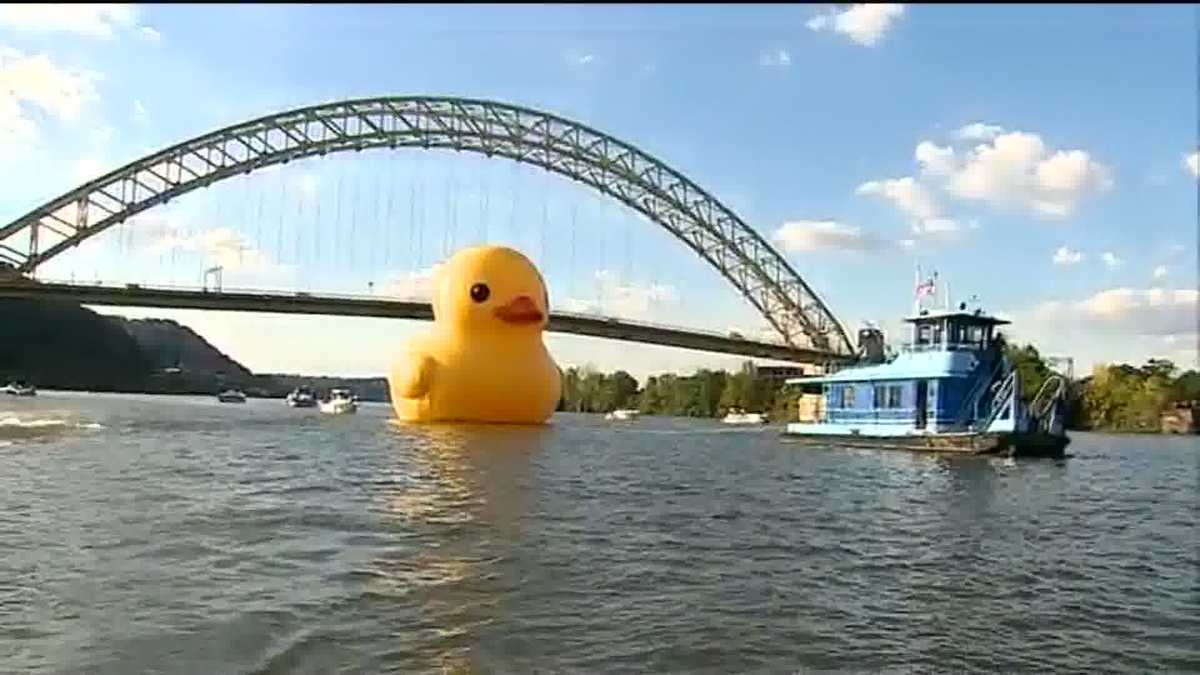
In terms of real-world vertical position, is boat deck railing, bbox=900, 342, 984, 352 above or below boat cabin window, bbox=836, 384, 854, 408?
above

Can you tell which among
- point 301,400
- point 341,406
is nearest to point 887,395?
point 341,406

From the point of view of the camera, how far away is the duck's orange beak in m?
37.9

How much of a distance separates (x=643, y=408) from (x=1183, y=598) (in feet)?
344

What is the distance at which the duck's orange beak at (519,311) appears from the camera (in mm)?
37906

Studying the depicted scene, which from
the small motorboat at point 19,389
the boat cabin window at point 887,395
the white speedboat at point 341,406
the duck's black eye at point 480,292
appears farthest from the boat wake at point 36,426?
the small motorboat at point 19,389

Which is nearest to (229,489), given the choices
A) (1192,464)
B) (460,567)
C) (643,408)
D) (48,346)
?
(460,567)

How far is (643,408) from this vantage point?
382 ft

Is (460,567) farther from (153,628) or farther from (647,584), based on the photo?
(153,628)

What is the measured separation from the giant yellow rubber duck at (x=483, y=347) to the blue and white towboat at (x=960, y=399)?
10315 millimetres

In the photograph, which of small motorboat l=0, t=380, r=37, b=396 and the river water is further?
small motorboat l=0, t=380, r=37, b=396

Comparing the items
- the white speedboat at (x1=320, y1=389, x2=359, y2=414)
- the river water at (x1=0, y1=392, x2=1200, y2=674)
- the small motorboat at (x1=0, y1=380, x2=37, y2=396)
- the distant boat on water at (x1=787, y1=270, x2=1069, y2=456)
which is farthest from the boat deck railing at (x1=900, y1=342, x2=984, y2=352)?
the small motorboat at (x1=0, y1=380, x2=37, y2=396)

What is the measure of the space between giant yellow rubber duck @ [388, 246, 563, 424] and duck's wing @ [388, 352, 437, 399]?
1.2 inches

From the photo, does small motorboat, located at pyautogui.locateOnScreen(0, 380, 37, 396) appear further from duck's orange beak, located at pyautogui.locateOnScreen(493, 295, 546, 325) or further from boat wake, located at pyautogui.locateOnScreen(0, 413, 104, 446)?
duck's orange beak, located at pyautogui.locateOnScreen(493, 295, 546, 325)

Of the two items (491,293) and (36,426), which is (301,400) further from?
(36,426)
